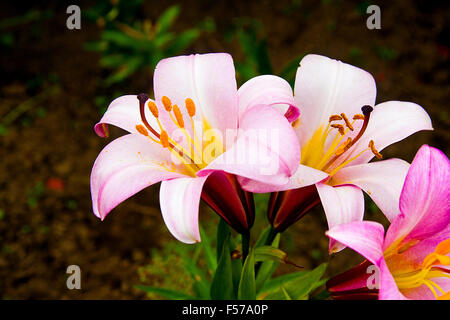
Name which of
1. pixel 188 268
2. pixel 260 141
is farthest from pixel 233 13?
pixel 260 141

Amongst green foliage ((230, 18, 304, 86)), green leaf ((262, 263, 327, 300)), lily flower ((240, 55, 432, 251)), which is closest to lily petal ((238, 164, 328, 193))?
lily flower ((240, 55, 432, 251))

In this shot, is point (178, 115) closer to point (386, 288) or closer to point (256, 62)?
point (386, 288)

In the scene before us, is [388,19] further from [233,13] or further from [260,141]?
[260,141]

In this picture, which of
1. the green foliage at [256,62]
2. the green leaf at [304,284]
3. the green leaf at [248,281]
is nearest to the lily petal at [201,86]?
the green leaf at [248,281]

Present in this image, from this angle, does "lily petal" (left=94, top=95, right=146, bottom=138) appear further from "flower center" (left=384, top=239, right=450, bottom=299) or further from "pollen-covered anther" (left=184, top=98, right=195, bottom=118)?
"flower center" (left=384, top=239, right=450, bottom=299)

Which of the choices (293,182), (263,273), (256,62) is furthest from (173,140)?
(256,62)

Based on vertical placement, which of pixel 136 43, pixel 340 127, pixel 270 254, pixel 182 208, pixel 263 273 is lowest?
pixel 263 273

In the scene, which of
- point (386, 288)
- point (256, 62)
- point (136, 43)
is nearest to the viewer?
point (386, 288)

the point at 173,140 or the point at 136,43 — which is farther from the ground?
the point at 136,43

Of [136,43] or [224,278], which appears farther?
[136,43]
